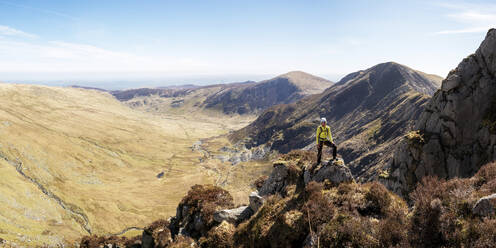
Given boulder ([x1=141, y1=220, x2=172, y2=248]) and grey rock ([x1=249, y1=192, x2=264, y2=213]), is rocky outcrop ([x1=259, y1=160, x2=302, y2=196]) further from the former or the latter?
boulder ([x1=141, y1=220, x2=172, y2=248])

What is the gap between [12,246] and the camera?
93.7 metres

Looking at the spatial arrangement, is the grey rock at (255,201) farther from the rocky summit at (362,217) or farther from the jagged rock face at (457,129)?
the jagged rock face at (457,129)

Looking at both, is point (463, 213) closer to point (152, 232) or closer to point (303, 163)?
point (303, 163)

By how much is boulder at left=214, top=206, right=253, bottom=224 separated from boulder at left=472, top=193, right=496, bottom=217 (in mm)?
15671

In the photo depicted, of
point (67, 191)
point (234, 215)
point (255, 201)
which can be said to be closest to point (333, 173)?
point (255, 201)

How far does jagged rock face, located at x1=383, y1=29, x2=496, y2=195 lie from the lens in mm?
31062

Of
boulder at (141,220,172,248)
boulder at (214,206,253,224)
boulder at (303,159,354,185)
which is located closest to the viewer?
boulder at (303,159,354,185)

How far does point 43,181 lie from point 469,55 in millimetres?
213352

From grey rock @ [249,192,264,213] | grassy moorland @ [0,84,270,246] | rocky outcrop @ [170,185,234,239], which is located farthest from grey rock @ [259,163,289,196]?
grassy moorland @ [0,84,270,246]

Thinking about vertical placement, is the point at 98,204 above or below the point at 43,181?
below

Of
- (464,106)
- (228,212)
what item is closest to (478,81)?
(464,106)

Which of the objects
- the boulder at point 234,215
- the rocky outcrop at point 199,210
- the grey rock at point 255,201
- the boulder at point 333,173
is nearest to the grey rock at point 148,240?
the rocky outcrop at point 199,210

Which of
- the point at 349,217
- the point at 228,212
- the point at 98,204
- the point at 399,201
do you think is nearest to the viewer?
the point at 349,217

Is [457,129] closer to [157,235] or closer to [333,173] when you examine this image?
[333,173]
